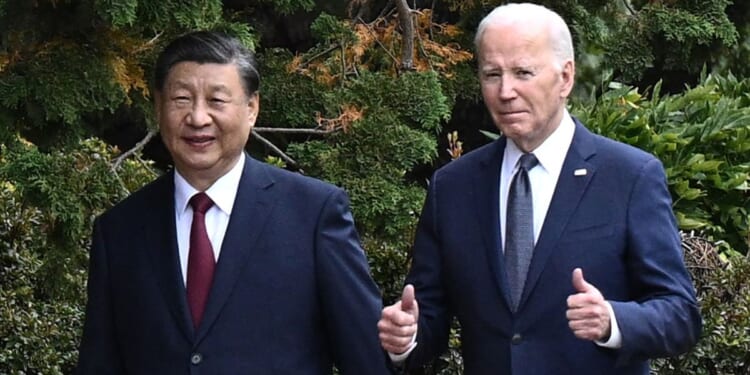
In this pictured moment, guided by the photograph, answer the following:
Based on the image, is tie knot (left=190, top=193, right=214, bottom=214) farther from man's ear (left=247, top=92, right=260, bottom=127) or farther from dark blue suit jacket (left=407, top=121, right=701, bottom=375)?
dark blue suit jacket (left=407, top=121, right=701, bottom=375)

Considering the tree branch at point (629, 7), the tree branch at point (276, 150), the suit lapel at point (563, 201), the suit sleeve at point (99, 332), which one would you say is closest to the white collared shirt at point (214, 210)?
the suit sleeve at point (99, 332)

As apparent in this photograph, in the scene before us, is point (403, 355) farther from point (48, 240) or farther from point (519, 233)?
point (48, 240)

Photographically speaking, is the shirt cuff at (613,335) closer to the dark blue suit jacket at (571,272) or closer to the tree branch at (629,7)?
the dark blue suit jacket at (571,272)

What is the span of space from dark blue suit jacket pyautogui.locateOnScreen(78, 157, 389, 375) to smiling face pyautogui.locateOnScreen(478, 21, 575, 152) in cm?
50

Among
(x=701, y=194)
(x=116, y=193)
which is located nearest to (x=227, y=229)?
(x=116, y=193)

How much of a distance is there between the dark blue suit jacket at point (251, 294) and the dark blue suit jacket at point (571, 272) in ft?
0.69

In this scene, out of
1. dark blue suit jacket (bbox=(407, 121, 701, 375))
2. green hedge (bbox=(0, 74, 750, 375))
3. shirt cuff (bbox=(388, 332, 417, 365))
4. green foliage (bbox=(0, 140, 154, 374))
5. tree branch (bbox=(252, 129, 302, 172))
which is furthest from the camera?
tree branch (bbox=(252, 129, 302, 172))

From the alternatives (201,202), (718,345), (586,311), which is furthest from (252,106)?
(718,345)

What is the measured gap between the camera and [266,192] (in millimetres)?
3844

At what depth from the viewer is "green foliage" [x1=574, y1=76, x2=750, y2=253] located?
22.8 feet

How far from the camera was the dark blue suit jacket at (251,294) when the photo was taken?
3705 mm

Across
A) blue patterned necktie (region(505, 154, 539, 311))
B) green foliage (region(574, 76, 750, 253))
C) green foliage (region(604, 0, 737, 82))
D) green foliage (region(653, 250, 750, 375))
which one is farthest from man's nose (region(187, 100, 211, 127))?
green foliage (region(574, 76, 750, 253))

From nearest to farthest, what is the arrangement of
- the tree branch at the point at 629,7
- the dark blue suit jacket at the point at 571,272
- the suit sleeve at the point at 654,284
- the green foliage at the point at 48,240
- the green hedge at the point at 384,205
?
the suit sleeve at the point at 654,284, the dark blue suit jacket at the point at 571,272, the green foliage at the point at 48,240, the green hedge at the point at 384,205, the tree branch at the point at 629,7

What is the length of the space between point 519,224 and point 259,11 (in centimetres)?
313
